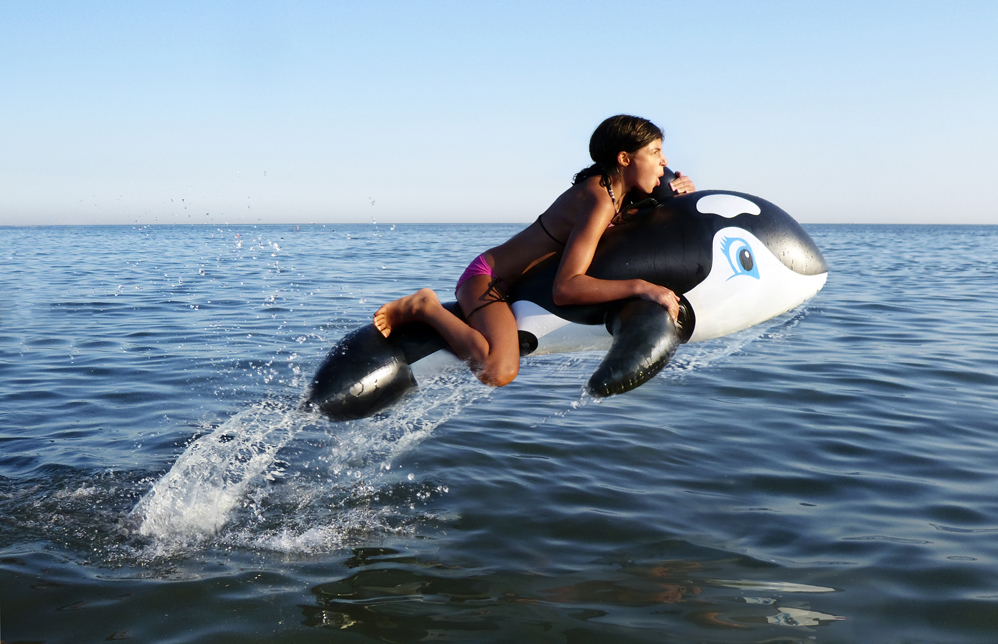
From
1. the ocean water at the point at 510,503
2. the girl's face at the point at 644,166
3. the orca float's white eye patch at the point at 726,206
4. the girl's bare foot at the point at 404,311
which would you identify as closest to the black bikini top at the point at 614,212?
the girl's face at the point at 644,166

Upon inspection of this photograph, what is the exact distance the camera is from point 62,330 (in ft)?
34.0

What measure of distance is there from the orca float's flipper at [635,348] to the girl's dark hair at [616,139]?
0.84 m

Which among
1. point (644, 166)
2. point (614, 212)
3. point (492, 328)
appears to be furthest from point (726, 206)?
point (492, 328)

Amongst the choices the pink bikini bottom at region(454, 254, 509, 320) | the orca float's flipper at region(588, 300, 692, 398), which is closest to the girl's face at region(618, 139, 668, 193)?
the orca float's flipper at region(588, 300, 692, 398)

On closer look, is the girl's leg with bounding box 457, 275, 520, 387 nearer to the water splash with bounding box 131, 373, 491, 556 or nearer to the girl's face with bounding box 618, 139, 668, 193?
the water splash with bounding box 131, 373, 491, 556

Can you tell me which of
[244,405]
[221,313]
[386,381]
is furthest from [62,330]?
[386,381]

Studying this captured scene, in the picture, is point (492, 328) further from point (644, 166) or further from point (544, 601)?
point (544, 601)

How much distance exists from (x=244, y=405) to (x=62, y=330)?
15.5 feet

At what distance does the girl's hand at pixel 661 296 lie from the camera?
438cm

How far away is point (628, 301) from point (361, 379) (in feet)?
5.25

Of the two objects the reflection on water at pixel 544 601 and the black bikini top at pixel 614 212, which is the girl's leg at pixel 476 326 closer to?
the black bikini top at pixel 614 212

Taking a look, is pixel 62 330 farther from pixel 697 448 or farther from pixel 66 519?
pixel 697 448

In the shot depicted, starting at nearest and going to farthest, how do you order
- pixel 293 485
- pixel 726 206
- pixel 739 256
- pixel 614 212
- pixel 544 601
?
pixel 544 601
pixel 614 212
pixel 739 256
pixel 726 206
pixel 293 485

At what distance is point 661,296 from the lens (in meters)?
4.40
